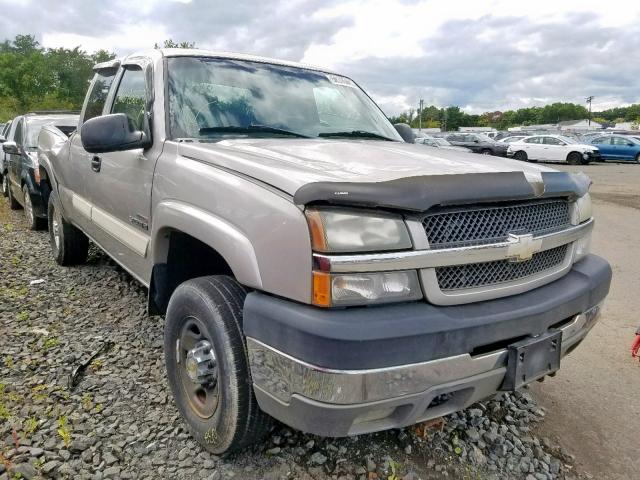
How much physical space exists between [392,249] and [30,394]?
2.31 m

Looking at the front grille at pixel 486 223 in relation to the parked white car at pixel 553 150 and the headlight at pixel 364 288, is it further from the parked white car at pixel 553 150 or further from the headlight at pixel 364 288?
the parked white car at pixel 553 150

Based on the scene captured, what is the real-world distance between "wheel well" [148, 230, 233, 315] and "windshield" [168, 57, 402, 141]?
590mm

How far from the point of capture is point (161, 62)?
313 cm

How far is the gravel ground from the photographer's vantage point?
2361mm

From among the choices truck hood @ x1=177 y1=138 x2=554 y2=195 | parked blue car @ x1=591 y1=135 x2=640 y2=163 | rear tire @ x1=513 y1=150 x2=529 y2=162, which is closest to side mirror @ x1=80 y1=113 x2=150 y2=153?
truck hood @ x1=177 y1=138 x2=554 y2=195

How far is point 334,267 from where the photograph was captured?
1.76 metres

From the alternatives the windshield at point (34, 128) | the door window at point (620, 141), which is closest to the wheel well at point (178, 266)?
the windshield at point (34, 128)

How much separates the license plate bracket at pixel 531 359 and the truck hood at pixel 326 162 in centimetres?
67

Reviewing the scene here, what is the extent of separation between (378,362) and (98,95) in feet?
11.9

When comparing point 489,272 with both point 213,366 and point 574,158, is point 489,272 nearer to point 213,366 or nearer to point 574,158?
point 213,366

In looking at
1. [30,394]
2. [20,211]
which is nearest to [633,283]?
[30,394]

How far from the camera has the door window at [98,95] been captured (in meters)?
4.11

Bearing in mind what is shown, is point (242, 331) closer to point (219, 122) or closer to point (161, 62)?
point (219, 122)

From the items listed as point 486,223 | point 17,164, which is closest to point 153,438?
point 486,223
